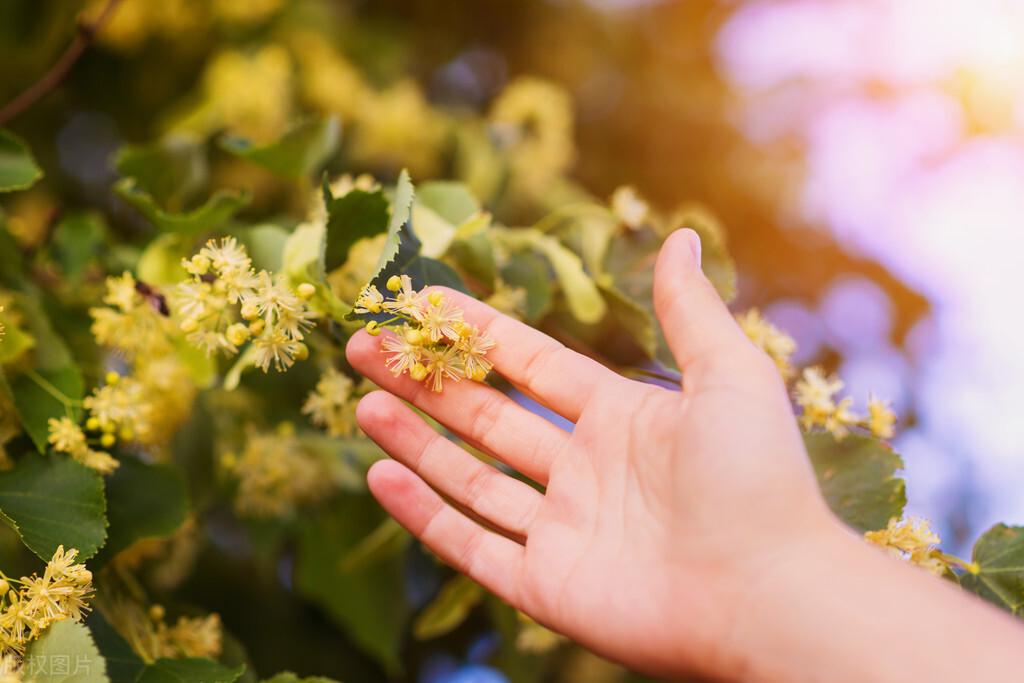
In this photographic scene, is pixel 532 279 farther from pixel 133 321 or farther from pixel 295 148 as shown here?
pixel 133 321

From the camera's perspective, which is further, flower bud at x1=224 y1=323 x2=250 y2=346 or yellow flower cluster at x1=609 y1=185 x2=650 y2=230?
yellow flower cluster at x1=609 y1=185 x2=650 y2=230

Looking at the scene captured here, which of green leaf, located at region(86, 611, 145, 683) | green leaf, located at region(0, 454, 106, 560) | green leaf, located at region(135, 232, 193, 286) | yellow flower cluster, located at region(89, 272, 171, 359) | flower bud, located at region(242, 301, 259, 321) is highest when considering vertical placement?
green leaf, located at region(135, 232, 193, 286)

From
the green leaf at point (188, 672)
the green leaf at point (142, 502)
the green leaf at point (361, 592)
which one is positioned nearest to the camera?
the green leaf at point (188, 672)

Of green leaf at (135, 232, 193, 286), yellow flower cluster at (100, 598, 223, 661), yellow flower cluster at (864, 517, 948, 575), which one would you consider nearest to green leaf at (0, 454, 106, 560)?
yellow flower cluster at (100, 598, 223, 661)

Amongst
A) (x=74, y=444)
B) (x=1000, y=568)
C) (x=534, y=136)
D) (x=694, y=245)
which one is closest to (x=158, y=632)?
(x=74, y=444)

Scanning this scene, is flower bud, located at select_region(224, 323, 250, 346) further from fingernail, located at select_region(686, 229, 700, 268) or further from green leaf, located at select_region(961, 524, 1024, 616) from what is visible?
green leaf, located at select_region(961, 524, 1024, 616)

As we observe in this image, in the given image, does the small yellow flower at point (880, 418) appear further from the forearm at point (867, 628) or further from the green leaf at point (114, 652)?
the green leaf at point (114, 652)

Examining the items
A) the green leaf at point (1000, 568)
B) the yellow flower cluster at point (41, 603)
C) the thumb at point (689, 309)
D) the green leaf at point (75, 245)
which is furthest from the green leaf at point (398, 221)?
the green leaf at point (1000, 568)
